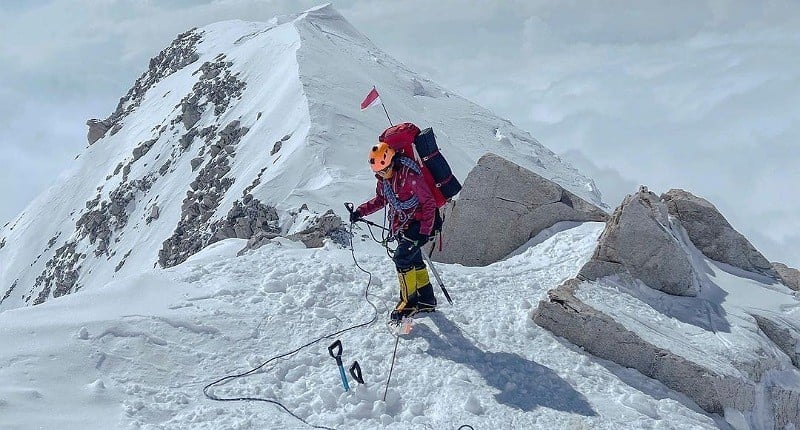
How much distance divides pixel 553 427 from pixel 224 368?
3.27 meters

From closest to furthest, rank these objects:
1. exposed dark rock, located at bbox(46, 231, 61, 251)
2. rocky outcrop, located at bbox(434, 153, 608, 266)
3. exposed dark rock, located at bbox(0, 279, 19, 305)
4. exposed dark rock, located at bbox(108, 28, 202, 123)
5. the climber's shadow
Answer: the climber's shadow → rocky outcrop, located at bbox(434, 153, 608, 266) → exposed dark rock, located at bbox(0, 279, 19, 305) → exposed dark rock, located at bbox(46, 231, 61, 251) → exposed dark rock, located at bbox(108, 28, 202, 123)

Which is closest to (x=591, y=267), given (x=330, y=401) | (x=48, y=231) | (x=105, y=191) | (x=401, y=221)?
(x=401, y=221)

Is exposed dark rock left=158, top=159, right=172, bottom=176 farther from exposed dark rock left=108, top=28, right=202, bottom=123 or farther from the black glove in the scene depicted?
the black glove

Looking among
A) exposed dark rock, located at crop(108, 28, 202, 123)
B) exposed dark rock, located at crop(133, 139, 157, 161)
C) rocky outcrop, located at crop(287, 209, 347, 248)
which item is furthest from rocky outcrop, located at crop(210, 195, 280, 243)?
exposed dark rock, located at crop(108, 28, 202, 123)

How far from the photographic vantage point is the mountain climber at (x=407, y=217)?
327 inches

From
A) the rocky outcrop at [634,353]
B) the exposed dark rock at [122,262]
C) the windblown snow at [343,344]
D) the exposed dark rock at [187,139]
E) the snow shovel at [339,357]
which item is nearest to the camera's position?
the windblown snow at [343,344]

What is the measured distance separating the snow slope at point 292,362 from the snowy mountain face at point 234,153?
24.3 feet

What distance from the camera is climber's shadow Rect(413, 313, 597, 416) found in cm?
728

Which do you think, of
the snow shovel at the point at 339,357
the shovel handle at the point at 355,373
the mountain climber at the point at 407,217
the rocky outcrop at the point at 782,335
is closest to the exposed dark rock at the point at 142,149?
the mountain climber at the point at 407,217

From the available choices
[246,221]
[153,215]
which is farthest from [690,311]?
[153,215]

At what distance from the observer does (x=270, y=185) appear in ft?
76.4

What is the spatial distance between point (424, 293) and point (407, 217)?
0.97 meters

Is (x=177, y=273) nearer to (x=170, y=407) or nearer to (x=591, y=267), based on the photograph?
(x=170, y=407)

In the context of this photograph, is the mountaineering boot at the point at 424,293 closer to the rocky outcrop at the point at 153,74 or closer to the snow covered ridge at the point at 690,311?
the snow covered ridge at the point at 690,311
